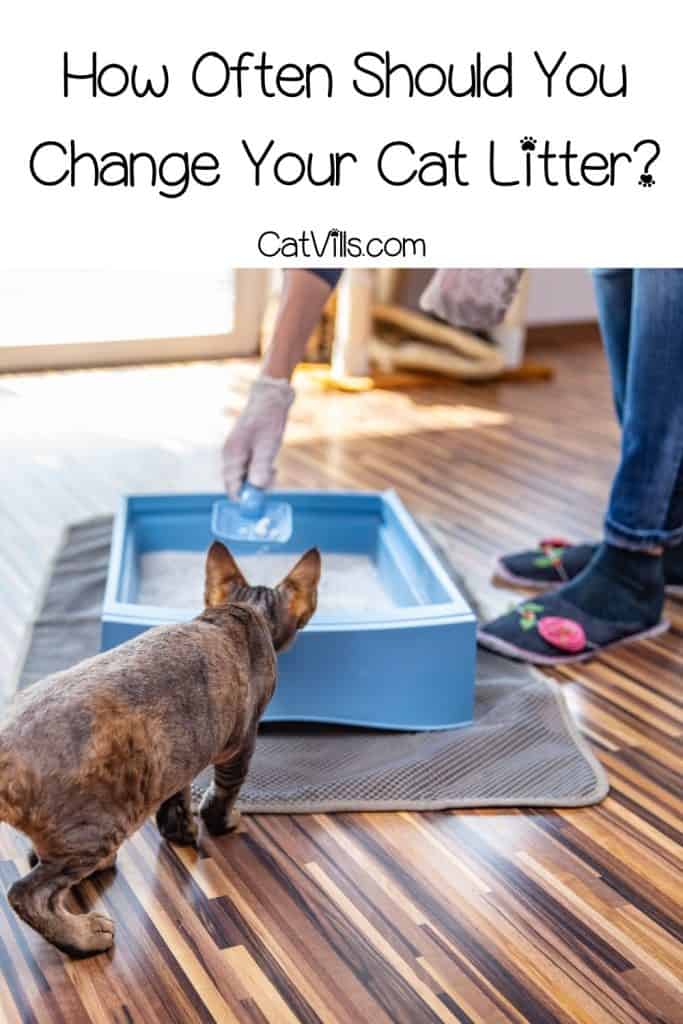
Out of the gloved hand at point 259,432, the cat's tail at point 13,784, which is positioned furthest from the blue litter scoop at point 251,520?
the cat's tail at point 13,784

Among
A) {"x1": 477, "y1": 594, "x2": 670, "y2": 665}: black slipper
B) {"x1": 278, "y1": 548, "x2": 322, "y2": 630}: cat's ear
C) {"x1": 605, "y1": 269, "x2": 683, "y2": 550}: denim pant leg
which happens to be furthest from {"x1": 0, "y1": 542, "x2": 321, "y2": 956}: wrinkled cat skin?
{"x1": 605, "y1": 269, "x2": 683, "y2": 550}: denim pant leg

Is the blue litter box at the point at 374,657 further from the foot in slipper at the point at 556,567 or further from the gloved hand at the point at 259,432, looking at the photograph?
the foot in slipper at the point at 556,567

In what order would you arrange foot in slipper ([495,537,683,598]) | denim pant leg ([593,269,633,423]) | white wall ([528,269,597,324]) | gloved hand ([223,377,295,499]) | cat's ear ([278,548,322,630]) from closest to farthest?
1. cat's ear ([278,548,322,630])
2. gloved hand ([223,377,295,499])
3. denim pant leg ([593,269,633,423])
4. foot in slipper ([495,537,683,598])
5. white wall ([528,269,597,324])

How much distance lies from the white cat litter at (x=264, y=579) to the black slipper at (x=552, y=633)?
0.18m

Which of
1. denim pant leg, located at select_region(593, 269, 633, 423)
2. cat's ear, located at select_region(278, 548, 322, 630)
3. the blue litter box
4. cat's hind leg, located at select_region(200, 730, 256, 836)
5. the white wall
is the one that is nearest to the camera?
cat's hind leg, located at select_region(200, 730, 256, 836)

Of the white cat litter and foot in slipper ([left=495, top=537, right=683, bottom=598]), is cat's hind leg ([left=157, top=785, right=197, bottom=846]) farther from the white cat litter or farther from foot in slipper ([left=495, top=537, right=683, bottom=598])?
foot in slipper ([left=495, top=537, right=683, bottom=598])

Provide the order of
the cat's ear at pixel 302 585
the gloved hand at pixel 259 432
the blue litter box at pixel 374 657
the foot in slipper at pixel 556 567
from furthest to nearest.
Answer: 1. the foot in slipper at pixel 556 567
2. the gloved hand at pixel 259 432
3. the blue litter box at pixel 374 657
4. the cat's ear at pixel 302 585

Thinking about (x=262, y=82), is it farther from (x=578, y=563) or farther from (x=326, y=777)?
(x=578, y=563)

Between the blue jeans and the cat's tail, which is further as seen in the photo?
the blue jeans

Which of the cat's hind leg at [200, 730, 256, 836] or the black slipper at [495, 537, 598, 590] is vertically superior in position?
the cat's hind leg at [200, 730, 256, 836]

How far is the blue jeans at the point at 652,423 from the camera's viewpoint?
188 centimetres

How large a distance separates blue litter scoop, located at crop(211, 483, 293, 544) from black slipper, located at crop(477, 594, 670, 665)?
1.10ft

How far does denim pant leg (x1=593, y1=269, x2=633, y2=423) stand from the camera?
206 centimetres

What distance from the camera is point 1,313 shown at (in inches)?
136
